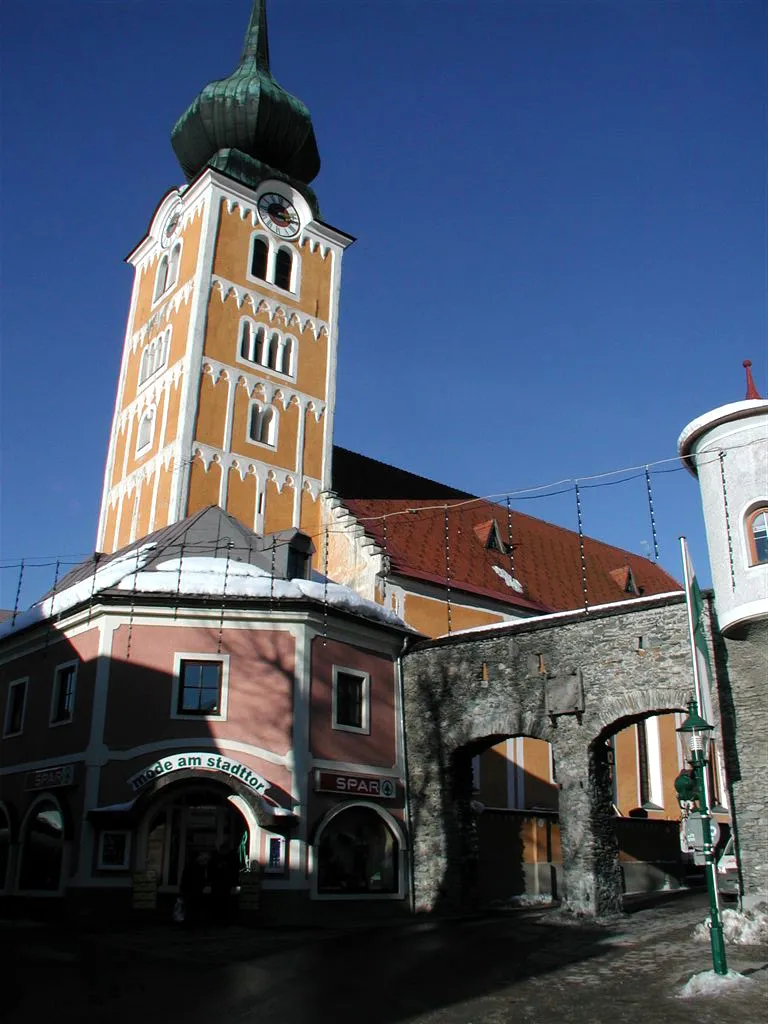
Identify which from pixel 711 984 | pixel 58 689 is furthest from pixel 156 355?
pixel 711 984

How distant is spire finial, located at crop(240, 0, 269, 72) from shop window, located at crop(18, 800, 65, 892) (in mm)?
28352

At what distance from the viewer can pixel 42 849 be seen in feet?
61.8

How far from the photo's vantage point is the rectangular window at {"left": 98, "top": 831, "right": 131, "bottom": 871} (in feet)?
57.0

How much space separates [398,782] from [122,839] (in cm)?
593

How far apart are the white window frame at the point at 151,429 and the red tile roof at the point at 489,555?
6.22 metres

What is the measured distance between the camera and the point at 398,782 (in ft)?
68.2

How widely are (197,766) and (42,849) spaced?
3740 mm

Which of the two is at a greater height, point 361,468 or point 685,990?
point 361,468

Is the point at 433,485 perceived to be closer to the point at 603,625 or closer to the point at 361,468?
the point at 361,468

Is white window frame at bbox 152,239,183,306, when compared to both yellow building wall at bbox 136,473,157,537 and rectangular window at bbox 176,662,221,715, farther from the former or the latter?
rectangular window at bbox 176,662,221,715

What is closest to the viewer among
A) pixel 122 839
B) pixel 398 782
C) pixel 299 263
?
pixel 122 839

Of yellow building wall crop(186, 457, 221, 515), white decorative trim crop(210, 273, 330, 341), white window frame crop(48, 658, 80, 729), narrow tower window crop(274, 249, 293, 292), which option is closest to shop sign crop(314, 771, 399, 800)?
white window frame crop(48, 658, 80, 729)

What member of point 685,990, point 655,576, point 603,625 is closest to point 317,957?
point 685,990

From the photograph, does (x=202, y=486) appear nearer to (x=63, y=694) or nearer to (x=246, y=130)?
(x=63, y=694)
